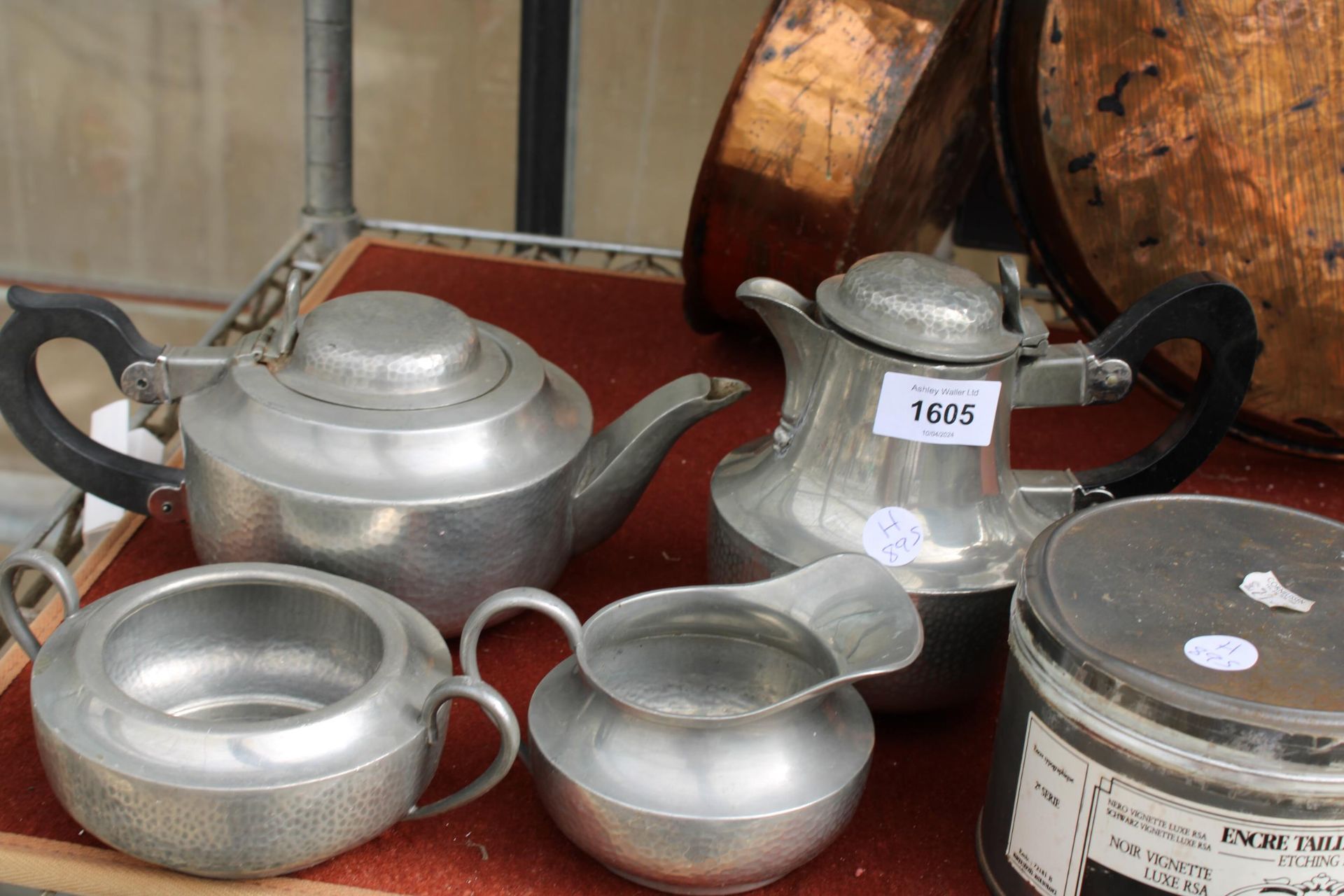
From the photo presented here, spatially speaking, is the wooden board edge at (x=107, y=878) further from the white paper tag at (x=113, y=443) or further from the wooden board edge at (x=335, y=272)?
the wooden board edge at (x=335, y=272)

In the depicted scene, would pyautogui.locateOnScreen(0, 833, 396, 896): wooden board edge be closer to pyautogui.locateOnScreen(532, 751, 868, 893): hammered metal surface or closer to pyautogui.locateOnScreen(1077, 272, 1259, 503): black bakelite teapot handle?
pyautogui.locateOnScreen(532, 751, 868, 893): hammered metal surface

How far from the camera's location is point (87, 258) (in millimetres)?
2264

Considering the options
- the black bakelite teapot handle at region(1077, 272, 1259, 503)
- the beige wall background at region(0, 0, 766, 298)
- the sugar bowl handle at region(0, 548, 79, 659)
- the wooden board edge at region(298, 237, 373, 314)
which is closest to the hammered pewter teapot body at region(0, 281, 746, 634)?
the sugar bowl handle at region(0, 548, 79, 659)

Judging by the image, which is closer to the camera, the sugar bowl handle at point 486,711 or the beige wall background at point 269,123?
the sugar bowl handle at point 486,711

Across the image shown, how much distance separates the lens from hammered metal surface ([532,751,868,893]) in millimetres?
582

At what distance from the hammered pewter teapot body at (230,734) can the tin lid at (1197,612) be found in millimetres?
265

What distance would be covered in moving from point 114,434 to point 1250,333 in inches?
31.7

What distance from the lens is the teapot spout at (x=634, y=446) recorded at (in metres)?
0.78

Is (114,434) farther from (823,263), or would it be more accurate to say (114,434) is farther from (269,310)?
(823,263)

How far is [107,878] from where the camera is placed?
2.01 feet

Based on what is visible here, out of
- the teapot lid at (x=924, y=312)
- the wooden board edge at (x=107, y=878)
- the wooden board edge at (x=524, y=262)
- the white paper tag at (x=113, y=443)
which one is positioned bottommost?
the wooden board edge at (x=107, y=878)

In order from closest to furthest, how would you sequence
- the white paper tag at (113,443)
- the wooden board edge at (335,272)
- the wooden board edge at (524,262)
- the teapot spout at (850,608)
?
the teapot spout at (850,608) < the white paper tag at (113,443) < the wooden board edge at (335,272) < the wooden board edge at (524,262)

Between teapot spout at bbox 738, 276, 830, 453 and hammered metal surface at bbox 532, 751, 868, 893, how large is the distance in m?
0.23

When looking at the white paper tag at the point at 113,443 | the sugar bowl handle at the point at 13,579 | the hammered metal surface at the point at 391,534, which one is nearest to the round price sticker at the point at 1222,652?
the hammered metal surface at the point at 391,534
